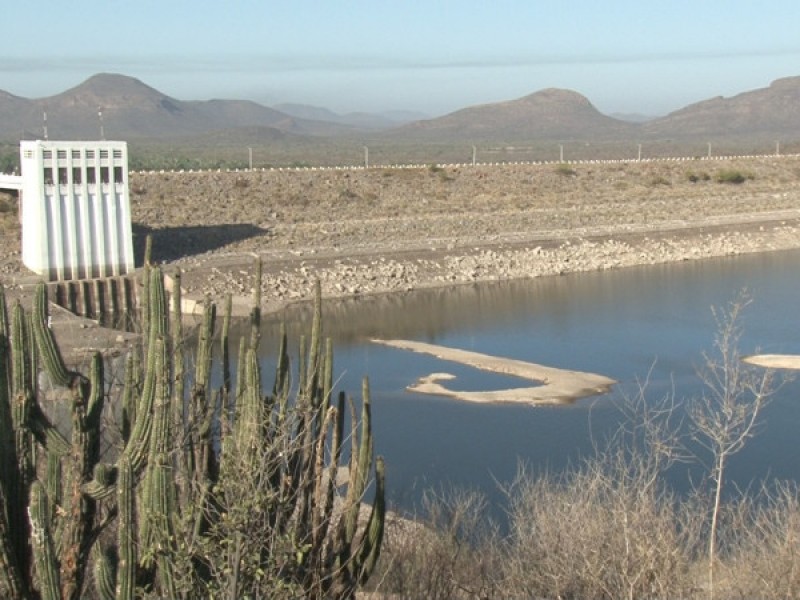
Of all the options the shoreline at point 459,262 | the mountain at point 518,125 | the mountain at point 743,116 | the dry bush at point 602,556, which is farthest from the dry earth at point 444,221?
the mountain at point 518,125

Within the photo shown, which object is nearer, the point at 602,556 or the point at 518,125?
the point at 602,556

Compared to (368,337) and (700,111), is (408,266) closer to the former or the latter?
(368,337)

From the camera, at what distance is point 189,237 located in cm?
4812

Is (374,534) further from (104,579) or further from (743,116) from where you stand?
(743,116)

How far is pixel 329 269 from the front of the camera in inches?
1772

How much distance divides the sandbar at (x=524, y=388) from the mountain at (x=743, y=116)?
443 feet

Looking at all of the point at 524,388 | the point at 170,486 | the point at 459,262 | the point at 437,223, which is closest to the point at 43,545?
the point at 170,486

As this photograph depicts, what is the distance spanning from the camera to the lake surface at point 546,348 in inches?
868

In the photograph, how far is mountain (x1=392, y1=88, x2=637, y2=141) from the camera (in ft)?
583

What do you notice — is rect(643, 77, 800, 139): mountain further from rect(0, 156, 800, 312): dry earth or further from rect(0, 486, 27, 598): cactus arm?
rect(0, 486, 27, 598): cactus arm

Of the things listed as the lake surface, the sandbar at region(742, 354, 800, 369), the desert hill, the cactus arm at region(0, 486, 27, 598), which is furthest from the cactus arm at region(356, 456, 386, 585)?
the desert hill

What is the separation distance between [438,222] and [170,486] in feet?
150

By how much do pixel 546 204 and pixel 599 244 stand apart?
10.2 metres

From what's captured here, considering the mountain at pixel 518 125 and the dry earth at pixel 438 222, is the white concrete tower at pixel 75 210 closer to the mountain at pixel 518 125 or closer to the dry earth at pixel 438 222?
the dry earth at pixel 438 222
